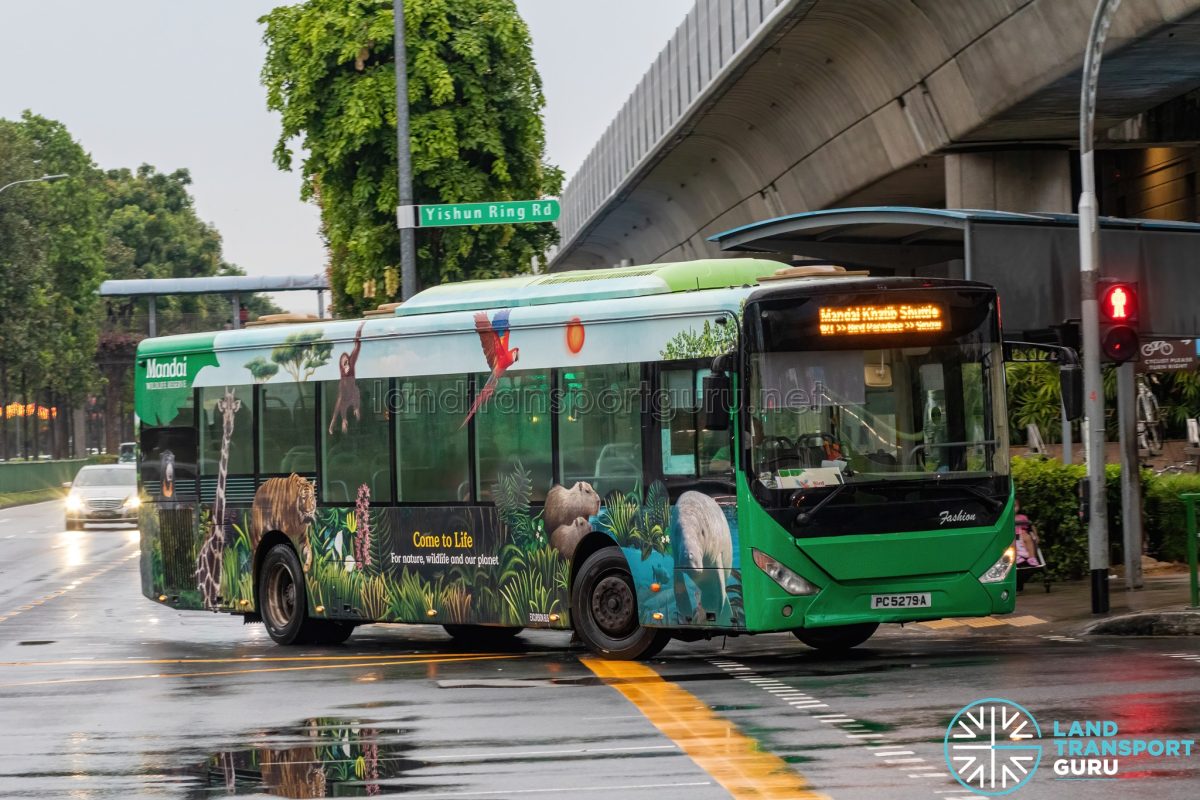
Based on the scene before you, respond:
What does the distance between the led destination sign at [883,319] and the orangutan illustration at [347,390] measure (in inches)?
207

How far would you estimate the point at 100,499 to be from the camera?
45.4m

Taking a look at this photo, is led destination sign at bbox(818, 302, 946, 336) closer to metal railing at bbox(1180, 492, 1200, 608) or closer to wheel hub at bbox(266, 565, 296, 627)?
metal railing at bbox(1180, 492, 1200, 608)

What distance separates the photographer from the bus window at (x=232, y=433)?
762 inches

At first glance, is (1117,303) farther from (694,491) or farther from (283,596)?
(283,596)

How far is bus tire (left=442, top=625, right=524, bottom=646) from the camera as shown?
736 inches

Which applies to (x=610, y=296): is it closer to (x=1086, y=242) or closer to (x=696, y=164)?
(x=1086, y=242)

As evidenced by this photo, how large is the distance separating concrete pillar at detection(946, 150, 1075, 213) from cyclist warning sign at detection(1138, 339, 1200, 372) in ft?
29.0

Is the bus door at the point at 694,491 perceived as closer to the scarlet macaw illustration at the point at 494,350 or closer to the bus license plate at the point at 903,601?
the bus license plate at the point at 903,601

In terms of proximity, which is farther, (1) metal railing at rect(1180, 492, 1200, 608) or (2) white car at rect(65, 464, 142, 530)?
(2) white car at rect(65, 464, 142, 530)

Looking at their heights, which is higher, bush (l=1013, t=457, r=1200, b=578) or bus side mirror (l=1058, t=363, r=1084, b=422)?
bus side mirror (l=1058, t=363, r=1084, b=422)

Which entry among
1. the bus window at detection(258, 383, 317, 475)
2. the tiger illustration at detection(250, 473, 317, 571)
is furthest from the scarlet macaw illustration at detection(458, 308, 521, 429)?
the tiger illustration at detection(250, 473, 317, 571)

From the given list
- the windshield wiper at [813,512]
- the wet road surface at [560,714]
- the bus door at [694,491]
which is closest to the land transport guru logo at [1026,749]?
the wet road surface at [560,714]

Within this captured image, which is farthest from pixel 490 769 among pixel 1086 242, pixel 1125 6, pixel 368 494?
pixel 1125 6

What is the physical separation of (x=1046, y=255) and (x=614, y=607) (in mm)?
6317
